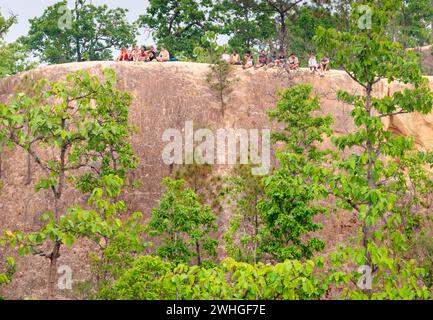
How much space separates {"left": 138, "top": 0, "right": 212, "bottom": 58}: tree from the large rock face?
→ 10.1m

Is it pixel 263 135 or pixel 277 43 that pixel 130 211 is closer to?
pixel 263 135

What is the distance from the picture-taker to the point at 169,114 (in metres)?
38.4

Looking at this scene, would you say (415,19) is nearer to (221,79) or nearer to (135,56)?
(221,79)

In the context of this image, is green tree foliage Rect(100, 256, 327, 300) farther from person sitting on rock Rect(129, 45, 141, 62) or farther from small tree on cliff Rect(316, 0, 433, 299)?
person sitting on rock Rect(129, 45, 141, 62)

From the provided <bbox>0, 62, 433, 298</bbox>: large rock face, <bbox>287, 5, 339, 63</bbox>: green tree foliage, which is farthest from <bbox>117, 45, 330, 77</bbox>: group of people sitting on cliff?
<bbox>287, 5, 339, 63</bbox>: green tree foliage

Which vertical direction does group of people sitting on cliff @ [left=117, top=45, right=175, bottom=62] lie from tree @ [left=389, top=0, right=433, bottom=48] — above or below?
below

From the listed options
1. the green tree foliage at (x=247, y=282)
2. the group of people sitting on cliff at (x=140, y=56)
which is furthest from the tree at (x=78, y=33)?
the green tree foliage at (x=247, y=282)

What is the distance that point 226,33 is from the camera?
51500mm

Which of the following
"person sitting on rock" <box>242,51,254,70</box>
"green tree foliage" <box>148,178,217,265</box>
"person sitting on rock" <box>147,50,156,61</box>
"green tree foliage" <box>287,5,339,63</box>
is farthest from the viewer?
"green tree foliage" <box>287,5,339,63</box>

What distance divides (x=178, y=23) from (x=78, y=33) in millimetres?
10126

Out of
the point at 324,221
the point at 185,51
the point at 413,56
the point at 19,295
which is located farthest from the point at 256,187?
the point at 185,51

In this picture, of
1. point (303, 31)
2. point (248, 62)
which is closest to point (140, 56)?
point (248, 62)

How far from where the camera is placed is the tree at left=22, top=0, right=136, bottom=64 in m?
57.5
